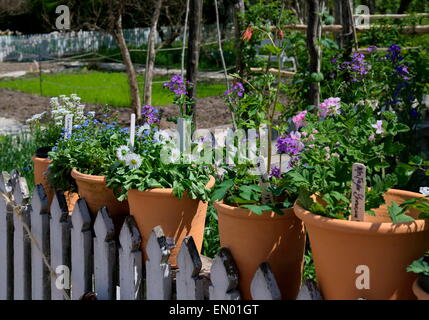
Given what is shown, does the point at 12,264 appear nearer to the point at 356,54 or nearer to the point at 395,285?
the point at 395,285

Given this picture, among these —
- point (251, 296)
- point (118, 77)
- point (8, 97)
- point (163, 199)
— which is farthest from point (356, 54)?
point (118, 77)

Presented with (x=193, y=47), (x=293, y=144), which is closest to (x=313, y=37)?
(x=193, y=47)

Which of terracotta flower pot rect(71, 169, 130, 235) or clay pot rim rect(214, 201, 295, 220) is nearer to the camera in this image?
clay pot rim rect(214, 201, 295, 220)

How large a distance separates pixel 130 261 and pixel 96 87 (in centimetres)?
885

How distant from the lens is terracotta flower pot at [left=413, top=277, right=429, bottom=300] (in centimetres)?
127

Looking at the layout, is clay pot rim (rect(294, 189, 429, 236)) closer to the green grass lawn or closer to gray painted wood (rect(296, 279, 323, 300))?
gray painted wood (rect(296, 279, 323, 300))

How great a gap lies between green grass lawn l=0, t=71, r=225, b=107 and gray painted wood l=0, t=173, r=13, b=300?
691 cm

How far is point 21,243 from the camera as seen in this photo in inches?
94.3

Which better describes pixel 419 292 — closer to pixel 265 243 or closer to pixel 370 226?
pixel 370 226

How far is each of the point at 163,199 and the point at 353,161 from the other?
0.62 metres

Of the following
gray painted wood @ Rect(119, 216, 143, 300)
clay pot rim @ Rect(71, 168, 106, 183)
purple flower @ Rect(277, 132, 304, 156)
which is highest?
purple flower @ Rect(277, 132, 304, 156)

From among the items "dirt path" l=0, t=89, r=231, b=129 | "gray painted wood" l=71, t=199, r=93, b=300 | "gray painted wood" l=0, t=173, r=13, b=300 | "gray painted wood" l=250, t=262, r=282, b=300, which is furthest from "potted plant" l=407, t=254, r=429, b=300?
"dirt path" l=0, t=89, r=231, b=129

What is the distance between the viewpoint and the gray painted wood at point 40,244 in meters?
A: 2.24

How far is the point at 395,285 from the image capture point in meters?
1.37
